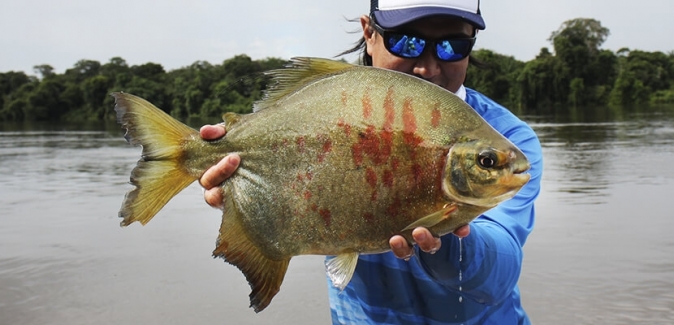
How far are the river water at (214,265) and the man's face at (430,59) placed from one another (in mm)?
6020

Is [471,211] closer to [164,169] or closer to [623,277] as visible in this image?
[164,169]

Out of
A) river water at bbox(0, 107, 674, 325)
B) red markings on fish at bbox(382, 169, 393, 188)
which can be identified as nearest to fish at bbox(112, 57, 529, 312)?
red markings on fish at bbox(382, 169, 393, 188)

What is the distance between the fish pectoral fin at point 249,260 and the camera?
2707 mm

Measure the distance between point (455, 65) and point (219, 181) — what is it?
4.99ft

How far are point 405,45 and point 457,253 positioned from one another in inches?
49.4

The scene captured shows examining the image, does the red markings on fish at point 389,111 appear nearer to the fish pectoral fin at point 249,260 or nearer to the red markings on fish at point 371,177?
the red markings on fish at point 371,177

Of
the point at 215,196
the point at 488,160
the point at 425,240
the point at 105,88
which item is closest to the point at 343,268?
the point at 425,240

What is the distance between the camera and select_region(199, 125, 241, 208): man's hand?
2.68 m

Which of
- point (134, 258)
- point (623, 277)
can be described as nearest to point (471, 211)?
point (623, 277)

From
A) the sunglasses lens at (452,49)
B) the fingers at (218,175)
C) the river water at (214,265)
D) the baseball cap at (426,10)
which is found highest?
the baseball cap at (426,10)

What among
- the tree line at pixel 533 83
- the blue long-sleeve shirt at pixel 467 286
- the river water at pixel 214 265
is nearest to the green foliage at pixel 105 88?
the tree line at pixel 533 83

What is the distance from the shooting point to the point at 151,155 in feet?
8.98

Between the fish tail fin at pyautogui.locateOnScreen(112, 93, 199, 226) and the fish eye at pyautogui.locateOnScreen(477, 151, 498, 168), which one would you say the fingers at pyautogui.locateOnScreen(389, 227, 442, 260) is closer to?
the fish eye at pyautogui.locateOnScreen(477, 151, 498, 168)

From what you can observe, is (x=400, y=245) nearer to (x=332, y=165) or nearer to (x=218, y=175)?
(x=332, y=165)
